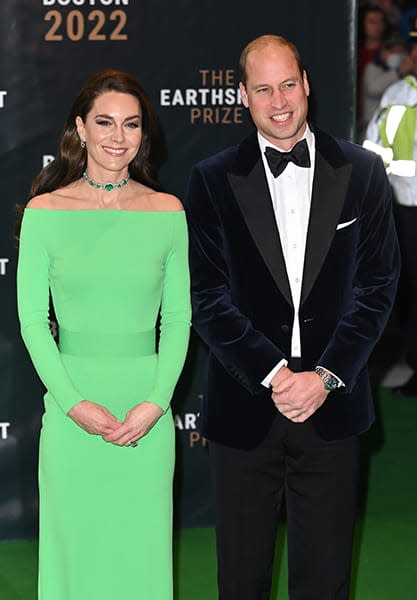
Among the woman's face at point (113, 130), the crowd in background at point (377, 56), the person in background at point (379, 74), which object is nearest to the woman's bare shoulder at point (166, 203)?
the woman's face at point (113, 130)

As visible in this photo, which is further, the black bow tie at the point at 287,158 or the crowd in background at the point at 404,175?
the crowd in background at the point at 404,175

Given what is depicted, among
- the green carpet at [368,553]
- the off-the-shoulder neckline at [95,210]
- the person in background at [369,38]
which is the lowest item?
the green carpet at [368,553]

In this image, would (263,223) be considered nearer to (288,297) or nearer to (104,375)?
(288,297)

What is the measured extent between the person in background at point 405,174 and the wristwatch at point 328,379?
14.5ft

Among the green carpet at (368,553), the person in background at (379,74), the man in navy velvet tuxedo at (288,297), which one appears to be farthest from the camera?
the person in background at (379,74)

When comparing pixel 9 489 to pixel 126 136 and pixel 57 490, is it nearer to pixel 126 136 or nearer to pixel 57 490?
pixel 57 490

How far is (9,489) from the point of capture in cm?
527

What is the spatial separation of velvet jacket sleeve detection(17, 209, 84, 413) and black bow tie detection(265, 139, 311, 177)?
2.21 feet

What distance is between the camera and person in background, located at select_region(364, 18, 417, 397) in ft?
25.8

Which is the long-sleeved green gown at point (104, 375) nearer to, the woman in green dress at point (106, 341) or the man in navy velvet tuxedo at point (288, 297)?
the woman in green dress at point (106, 341)

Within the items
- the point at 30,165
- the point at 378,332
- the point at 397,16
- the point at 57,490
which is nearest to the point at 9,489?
the point at 30,165

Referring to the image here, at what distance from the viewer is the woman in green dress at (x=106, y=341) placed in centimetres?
342

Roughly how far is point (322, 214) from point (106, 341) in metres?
0.70

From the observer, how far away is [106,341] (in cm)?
348
